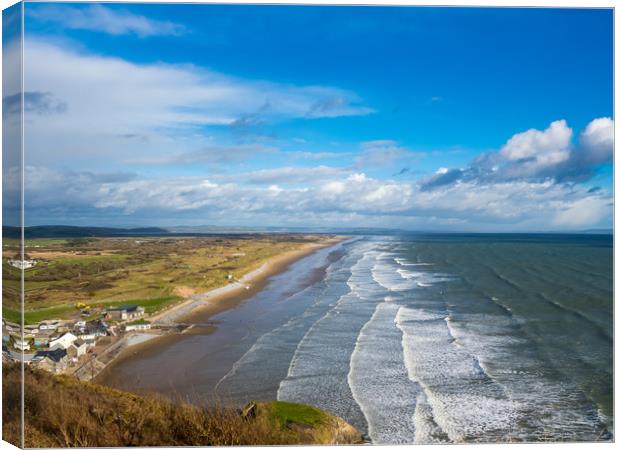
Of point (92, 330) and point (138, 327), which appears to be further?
point (138, 327)

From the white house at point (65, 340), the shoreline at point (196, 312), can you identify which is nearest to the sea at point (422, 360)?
the shoreline at point (196, 312)

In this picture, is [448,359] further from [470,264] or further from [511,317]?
[470,264]

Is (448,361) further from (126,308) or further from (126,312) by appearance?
(126,308)

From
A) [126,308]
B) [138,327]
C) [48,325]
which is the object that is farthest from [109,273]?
[48,325]

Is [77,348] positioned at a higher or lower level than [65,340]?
lower

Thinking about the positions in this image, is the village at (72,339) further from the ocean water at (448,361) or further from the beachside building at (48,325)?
Result: the ocean water at (448,361)

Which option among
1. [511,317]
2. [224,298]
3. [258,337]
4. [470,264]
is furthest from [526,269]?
[258,337]
